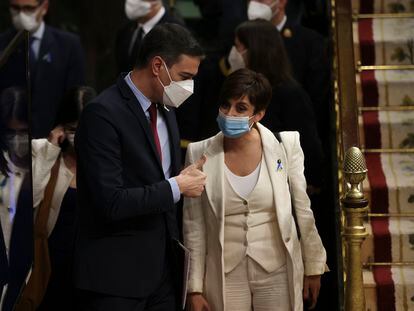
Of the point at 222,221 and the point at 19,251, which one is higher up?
the point at 222,221

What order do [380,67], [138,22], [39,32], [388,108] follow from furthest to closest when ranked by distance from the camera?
[39,32], [138,22], [380,67], [388,108]

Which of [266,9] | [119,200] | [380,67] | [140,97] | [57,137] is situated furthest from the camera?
[266,9]

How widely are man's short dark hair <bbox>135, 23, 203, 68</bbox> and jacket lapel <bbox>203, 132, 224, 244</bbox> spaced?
0.57m

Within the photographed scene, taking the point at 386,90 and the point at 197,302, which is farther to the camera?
the point at 386,90

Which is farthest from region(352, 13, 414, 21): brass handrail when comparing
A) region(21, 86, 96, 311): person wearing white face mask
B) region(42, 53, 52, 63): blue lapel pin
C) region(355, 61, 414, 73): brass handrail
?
region(21, 86, 96, 311): person wearing white face mask

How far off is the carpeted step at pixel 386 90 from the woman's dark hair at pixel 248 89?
7.09ft

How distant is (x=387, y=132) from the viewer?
7656mm

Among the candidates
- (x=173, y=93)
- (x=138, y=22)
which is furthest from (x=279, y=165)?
(x=138, y=22)

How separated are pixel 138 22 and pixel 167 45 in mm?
3556

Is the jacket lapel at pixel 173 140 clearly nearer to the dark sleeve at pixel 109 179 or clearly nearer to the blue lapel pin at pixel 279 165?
the dark sleeve at pixel 109 179

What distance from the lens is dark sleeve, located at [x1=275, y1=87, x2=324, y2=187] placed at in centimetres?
714

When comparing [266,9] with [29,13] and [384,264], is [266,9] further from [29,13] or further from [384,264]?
[384,264]

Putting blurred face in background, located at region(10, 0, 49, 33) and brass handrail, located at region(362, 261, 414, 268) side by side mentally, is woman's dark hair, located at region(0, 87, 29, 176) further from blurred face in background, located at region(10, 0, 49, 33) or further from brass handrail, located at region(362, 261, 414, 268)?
blurred face in background, located at region(10, 0, 49, 33)

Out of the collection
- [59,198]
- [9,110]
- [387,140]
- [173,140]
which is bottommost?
[59,198]
